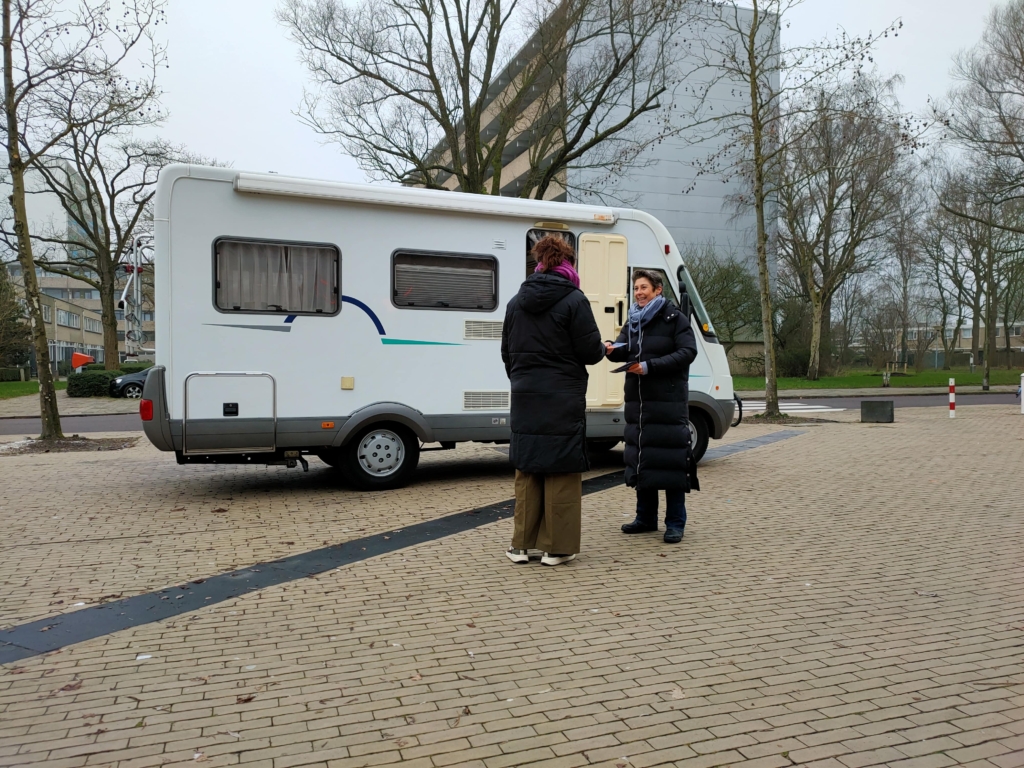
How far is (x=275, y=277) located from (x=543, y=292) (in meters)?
3.72

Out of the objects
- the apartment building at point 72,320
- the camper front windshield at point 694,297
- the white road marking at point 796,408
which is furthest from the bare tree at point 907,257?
the apartment building at point 72,320

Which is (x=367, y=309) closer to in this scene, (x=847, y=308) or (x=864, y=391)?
(x=864, y=391)

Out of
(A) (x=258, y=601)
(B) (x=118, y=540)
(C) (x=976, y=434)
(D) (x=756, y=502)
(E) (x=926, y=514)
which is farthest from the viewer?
(C) (x=976, y=434)

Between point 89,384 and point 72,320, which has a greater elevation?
point 72,320

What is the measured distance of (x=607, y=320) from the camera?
9211mm

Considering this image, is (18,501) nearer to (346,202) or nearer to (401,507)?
(401,507)

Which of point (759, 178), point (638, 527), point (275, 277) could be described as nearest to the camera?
point (638, 527)

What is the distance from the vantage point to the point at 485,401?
874 centimetres

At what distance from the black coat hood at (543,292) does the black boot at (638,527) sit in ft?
6.94

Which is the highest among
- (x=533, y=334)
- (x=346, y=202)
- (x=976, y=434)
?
(x=346, y=202)

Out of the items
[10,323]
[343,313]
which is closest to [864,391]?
[343,313]

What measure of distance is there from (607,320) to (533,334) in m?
4.10

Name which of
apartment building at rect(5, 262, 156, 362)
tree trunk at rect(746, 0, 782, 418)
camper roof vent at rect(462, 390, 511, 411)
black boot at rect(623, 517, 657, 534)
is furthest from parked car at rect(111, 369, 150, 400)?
apartment building at rect(5, 262, 156, 362)

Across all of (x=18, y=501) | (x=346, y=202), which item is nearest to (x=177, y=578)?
(x=18, y=501)
